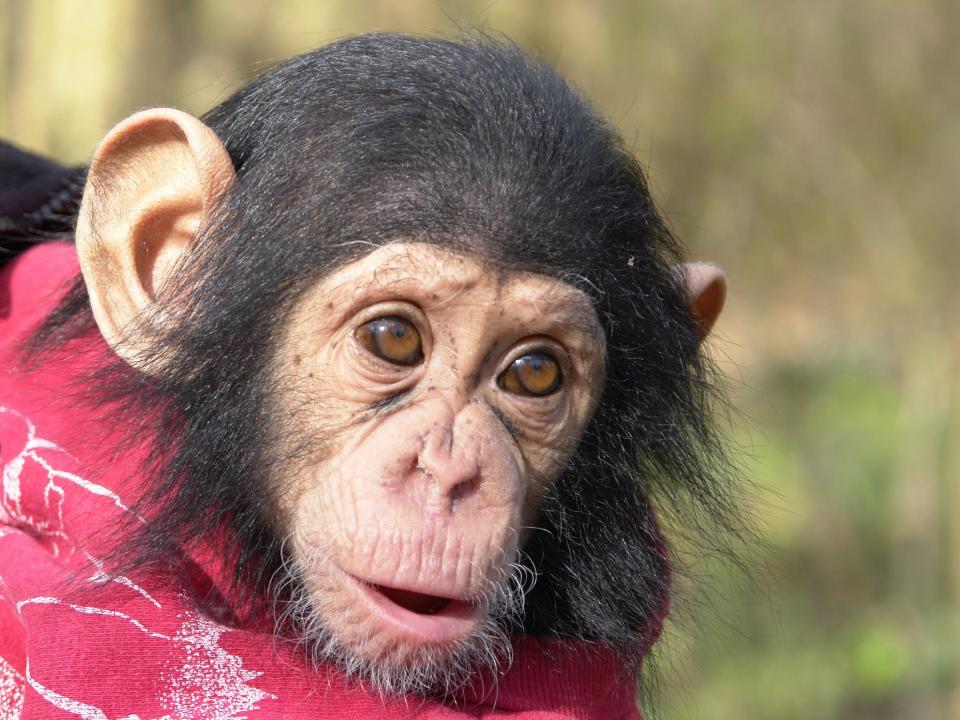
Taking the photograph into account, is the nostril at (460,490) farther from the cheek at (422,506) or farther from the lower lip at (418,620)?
the lower lip at (418,620)

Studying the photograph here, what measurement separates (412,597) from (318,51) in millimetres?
1297

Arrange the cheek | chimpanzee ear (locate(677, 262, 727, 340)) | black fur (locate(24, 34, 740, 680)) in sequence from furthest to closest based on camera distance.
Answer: chimpanzee ear (locate(677, 262, 727, 340)), black fur (locate(24, 34, 740, 680)), the cheek

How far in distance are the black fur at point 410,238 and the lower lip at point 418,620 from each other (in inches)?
13.5

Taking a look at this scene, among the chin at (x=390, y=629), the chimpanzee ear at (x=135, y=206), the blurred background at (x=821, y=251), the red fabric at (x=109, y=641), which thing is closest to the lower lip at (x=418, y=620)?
the chin at (x=390, y=629)

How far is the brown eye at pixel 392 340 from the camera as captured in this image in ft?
8.02

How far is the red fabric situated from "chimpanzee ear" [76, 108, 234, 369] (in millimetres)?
253

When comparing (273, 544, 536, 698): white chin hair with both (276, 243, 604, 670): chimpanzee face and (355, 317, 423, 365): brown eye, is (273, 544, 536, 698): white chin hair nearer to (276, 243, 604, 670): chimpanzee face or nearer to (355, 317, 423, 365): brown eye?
(276, 243, 604, 670): chimpanzee face

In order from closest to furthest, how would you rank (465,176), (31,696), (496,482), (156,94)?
1. (31,696)
2. (496,482)
3. (465,176)
4. (156,94)

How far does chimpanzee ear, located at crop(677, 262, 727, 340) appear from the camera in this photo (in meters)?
3.03

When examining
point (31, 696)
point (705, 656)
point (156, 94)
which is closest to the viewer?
point (31, 696)

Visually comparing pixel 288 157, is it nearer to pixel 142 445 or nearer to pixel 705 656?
pixel 142 445

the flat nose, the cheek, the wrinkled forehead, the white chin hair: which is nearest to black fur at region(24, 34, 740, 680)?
the wrinkled forehead

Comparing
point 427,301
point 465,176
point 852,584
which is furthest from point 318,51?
point 852,584

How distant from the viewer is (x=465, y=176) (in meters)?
2.54
